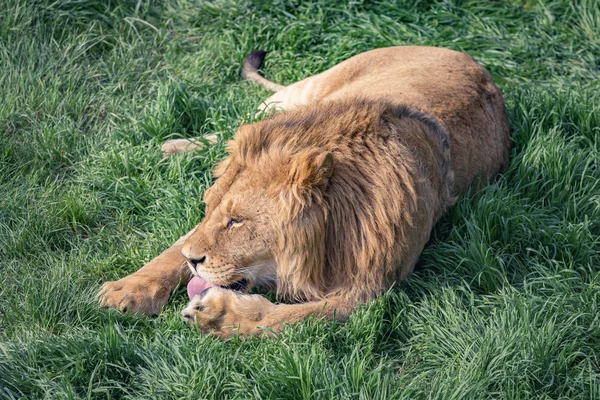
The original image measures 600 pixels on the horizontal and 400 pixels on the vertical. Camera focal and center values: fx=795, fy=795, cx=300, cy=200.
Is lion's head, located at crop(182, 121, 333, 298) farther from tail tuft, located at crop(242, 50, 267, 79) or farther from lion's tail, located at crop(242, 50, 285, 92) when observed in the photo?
tail tuft, located at crop(242, 50, 267, 79)

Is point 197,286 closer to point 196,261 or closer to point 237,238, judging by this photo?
point 196,261

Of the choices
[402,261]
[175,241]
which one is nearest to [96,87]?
[175,241]

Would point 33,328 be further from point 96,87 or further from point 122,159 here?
point 96,87

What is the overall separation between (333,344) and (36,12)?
3.98 m

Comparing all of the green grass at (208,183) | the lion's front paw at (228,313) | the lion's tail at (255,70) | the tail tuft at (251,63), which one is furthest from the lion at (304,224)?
the tail tuft at (251,63)

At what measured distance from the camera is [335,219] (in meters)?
3.90

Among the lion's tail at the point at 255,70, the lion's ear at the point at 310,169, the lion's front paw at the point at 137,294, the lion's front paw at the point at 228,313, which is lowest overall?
the lion's front paw at the point at 137,294

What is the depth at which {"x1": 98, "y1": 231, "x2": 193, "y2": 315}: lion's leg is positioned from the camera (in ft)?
13.2

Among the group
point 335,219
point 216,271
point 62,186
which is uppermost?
point 335,219

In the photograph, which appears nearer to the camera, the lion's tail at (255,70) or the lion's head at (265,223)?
the lion's head at (265,223)

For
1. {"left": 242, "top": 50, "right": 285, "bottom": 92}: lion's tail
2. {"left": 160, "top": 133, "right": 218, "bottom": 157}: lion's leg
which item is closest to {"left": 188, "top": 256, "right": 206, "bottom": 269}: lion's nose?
{"left": 160, "top": 133, "right": 218, "bottom": 157}: lion's leg

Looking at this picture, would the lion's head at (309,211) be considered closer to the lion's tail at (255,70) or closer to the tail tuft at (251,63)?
the lion's tail at (255,70)

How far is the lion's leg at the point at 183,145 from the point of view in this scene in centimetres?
533

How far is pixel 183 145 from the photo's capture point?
17.8ft
